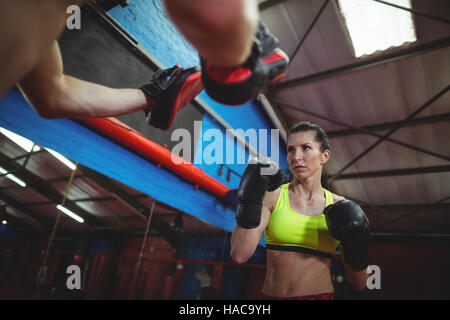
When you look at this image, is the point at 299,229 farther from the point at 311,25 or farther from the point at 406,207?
the point at 406,207

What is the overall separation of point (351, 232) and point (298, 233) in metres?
0.31

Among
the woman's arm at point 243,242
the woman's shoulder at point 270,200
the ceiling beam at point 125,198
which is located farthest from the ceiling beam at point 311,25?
the ceiling beam at point 125,198

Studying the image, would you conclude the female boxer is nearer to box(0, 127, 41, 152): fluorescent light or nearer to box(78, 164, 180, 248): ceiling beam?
box(0, 127, 41, 152): fluorescent light

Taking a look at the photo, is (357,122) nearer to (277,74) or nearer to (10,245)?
(277,74)

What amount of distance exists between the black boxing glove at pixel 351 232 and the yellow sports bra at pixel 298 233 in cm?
13

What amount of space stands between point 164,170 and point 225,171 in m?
1.45

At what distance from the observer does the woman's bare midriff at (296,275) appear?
153cm

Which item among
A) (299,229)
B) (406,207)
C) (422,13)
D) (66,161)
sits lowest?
(299,229)

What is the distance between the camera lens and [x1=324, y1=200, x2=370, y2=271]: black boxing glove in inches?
57.4

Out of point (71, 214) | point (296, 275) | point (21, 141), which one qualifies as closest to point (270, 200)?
point (296, 275)

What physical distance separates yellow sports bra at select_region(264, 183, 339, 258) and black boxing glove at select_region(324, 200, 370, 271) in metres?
0.13

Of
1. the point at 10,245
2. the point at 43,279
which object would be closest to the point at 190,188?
the point at 43,279

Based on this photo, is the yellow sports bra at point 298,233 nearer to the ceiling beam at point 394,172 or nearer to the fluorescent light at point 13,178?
the fluorescent light at point 13,178

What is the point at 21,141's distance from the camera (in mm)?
3180
